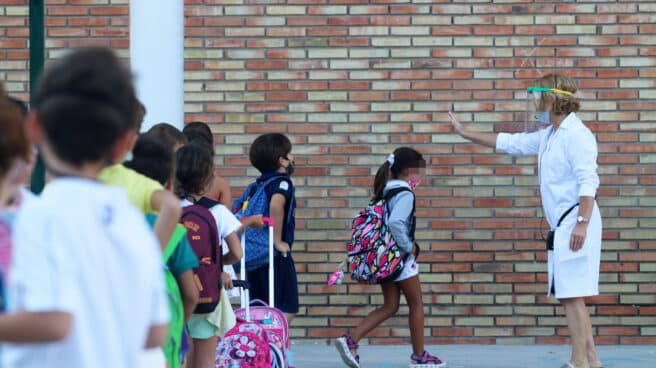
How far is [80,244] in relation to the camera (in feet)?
6.70

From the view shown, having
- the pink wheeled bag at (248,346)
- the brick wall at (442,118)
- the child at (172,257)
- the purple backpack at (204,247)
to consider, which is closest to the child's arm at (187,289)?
the child at (172,257)

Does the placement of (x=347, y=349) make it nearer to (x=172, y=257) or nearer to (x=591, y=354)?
(x=591, y=354)

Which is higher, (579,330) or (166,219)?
(166,219)

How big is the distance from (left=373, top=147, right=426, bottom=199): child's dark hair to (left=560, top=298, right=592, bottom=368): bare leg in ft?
4.11

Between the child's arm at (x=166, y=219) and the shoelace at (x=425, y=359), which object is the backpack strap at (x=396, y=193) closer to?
the shoelace at (x=425, y=359)

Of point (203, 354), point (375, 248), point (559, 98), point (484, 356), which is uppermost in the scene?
point (559, 98)

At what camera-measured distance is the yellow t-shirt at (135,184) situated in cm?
344

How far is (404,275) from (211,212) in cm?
204

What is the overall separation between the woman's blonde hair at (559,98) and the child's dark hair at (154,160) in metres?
3.08

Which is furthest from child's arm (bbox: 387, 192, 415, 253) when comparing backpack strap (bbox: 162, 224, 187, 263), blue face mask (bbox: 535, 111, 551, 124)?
backpack strap (bbox: 162, 224, 187, 263)

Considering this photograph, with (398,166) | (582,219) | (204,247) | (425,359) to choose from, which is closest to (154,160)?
(204,247)

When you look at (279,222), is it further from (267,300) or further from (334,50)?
(334,50)

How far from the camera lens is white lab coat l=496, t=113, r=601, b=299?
240 inches

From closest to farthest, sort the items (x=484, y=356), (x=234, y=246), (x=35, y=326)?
(x=35, y=326) → (x=234, y=246) → (x=484, y=356)
